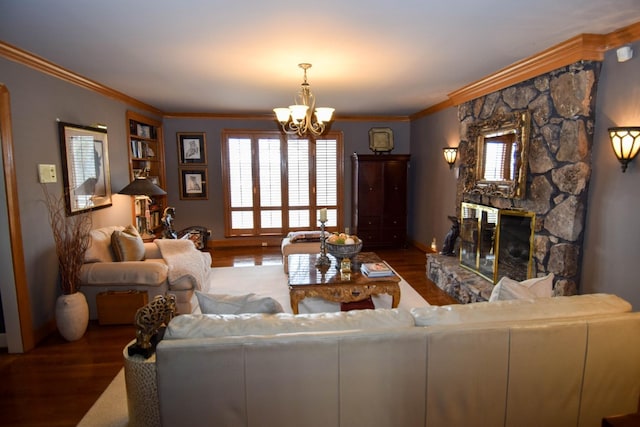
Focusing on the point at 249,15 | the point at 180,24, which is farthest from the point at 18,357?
the point at 249,15

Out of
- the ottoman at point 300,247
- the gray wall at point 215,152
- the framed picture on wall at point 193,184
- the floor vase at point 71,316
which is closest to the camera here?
the floor vase at point 71,316

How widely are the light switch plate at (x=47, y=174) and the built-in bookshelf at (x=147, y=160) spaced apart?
1.72m

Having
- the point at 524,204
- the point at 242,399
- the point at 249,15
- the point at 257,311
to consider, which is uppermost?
the point at 249,15

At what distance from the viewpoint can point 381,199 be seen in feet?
21.9

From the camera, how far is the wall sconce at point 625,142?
8.32 feet

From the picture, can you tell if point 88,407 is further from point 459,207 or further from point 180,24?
point 459,207

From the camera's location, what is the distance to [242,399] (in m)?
1.56

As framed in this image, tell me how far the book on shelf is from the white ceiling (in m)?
2.01

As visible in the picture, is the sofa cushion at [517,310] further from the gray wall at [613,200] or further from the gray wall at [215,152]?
the gray wall at [215,152]

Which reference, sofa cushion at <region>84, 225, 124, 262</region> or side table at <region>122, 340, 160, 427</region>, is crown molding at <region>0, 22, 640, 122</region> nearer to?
sofa cushion at <region>84, 225, 124, 262</region>

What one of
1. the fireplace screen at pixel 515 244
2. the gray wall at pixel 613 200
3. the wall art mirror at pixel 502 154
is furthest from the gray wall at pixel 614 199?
the wall art mirror at pixel 502 154

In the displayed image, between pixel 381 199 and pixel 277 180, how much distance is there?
→ 208cm

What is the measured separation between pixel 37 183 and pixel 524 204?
15.3ft

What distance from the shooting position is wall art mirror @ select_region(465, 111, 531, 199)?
3.56 meters
